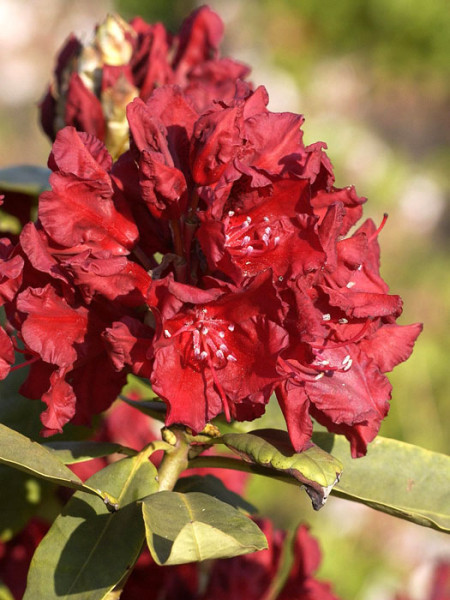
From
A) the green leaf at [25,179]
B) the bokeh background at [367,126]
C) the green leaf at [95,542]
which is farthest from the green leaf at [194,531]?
the bokeh background at [367,126]

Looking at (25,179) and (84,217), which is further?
(25,179)

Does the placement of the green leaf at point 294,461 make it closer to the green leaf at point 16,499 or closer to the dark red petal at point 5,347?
the dark red petal at point 5,347

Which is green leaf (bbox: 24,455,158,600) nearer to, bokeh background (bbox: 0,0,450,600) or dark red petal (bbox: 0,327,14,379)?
→ dark red petal (bbox: 0,327,14,379)

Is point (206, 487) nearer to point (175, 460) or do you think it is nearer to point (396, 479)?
point (175, 460)

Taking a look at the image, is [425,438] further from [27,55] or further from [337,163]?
[27,55]

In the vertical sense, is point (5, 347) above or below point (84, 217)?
below

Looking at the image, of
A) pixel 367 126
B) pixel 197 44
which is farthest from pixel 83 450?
pixel 367 126
